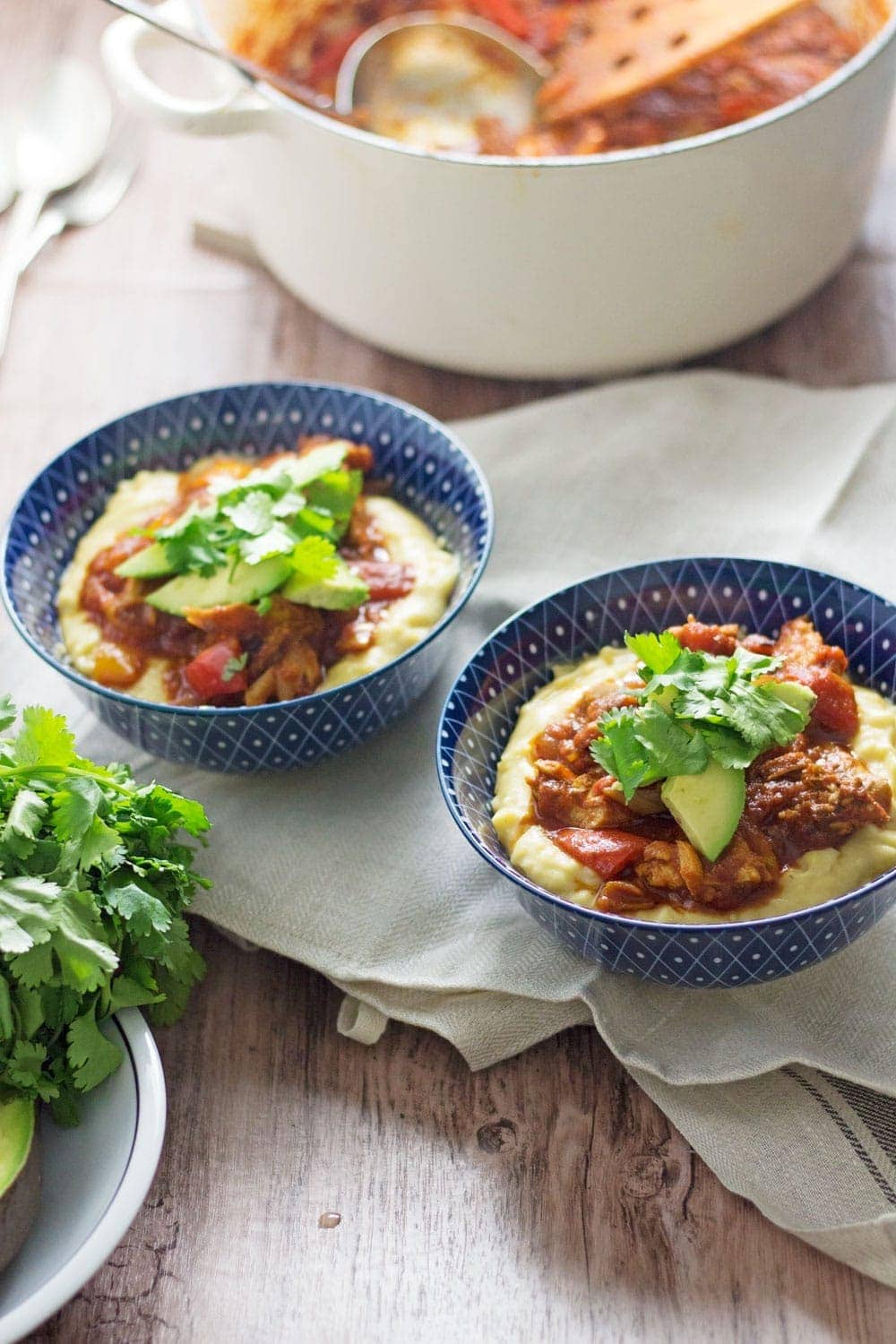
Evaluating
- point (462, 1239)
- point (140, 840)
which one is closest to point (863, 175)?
point (140, 840)

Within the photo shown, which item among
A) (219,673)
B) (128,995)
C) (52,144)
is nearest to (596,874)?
(128,995)

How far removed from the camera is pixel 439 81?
13.0 ft

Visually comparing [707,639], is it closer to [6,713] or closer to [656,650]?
[656,650]

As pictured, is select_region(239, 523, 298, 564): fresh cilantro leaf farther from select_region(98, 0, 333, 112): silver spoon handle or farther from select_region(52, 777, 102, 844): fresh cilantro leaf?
select_region(98, 0, 333, 112): silver spoon handle

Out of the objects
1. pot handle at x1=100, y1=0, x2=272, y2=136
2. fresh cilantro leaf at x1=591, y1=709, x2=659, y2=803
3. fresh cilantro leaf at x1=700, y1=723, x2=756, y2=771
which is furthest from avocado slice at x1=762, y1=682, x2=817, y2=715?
pot handle at x1=100, y1=0, x2=272, y2=136

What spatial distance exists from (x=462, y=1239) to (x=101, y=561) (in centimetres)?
152

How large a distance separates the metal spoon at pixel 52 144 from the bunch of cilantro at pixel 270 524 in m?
1.35

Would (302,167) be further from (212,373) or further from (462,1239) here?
(462,1239)

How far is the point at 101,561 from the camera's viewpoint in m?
3.04

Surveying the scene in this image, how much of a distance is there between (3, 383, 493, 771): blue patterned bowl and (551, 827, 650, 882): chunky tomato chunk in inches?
21.6

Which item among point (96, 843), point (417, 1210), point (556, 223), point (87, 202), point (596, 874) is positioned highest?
point (556, 223)

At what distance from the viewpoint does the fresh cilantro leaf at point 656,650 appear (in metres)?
2.46

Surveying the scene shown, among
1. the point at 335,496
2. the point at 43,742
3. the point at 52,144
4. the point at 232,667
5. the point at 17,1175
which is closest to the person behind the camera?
the point at 17,1175

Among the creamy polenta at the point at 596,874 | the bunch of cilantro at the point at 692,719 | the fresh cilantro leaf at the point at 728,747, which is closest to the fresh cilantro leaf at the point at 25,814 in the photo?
the creamy polenta at the point at 596,874
